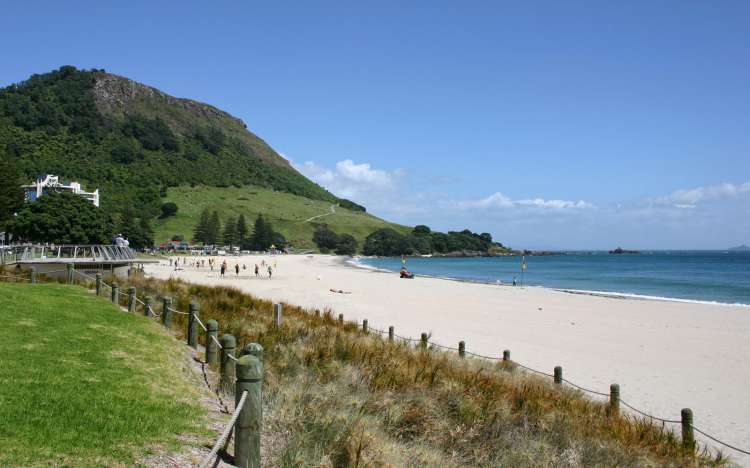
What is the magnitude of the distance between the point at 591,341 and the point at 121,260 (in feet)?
76.6

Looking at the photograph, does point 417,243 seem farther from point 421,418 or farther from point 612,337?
point 421,418

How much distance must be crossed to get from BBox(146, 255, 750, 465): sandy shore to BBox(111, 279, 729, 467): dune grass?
309 centimetres

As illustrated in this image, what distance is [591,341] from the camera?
20375mm

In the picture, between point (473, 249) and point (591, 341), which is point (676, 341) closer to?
point (591, 341)

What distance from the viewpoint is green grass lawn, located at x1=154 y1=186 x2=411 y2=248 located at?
124188 mm

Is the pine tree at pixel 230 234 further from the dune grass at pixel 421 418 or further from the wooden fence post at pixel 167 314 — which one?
the dune grass at pixel 421 418

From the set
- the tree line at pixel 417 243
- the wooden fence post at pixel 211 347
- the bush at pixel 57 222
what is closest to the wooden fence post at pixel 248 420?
the wooden fence post at pixel 211 347

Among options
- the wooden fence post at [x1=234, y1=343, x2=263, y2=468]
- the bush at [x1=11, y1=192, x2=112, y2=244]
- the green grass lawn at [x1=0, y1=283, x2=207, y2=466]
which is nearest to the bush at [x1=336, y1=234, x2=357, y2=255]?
the bush at [x1=11, y1=192, x2=112, y2=244]

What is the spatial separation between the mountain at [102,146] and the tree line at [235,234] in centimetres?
1324

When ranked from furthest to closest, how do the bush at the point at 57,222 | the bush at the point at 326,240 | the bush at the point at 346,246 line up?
the bush at the point at 346,246
the bush at the point at 326,240
the bush at the point at 57,222

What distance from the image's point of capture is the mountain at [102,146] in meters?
128

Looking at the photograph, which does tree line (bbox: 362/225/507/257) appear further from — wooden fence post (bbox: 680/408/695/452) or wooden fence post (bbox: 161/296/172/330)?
wooden fence post (bbox: 680/408/695/452)

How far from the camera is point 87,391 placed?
6.06 meters

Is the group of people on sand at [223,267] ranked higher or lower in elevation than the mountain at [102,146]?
lower
